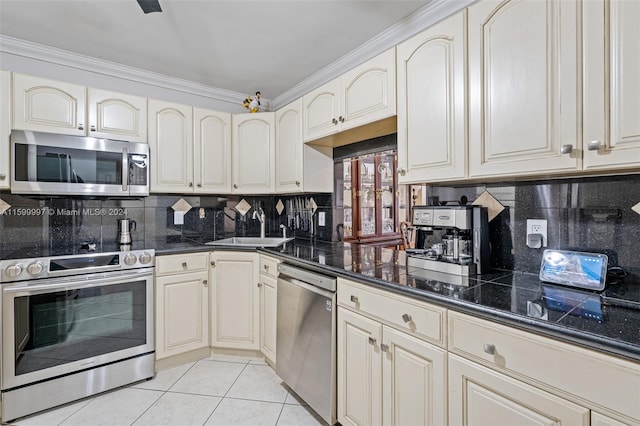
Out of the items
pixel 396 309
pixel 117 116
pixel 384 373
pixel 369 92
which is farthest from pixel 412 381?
A: pixel 117 116

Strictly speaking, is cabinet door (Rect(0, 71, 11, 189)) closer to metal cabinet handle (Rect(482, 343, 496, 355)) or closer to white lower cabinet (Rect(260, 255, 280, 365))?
white lower cabinet (Rect(260, 255, 280, 365))

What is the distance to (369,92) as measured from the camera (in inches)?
73.0

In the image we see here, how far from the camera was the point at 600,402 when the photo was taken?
774 mm

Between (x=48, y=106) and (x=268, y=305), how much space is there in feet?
6.81

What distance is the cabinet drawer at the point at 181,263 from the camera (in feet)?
7.39

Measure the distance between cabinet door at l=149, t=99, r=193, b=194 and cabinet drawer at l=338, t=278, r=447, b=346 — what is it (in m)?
1.81

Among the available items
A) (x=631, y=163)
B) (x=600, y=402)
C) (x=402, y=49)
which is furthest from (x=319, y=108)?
(x=600, y=402)

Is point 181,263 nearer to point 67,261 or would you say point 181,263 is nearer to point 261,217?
point 67,261

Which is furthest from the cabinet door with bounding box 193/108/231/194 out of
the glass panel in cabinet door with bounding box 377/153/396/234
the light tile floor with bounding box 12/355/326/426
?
the light tile floor with bounding box 12/355/326/426

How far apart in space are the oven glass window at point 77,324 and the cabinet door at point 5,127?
821 mm

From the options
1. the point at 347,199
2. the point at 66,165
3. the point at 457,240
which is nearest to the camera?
the point at 457,240

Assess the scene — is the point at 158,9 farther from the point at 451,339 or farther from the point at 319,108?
the point at 451,339

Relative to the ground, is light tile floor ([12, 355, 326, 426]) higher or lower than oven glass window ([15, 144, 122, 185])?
lower

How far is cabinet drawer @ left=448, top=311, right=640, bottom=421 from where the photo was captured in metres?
0.75
